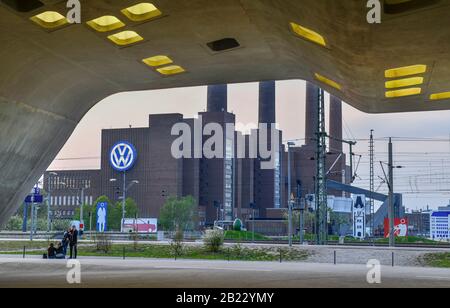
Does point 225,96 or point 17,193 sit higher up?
point 225,96

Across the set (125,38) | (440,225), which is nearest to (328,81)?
(125,38)

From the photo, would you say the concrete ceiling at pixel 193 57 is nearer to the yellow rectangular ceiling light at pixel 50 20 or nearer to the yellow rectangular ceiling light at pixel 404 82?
the yellow rectangular ceiling light at pixel 50 20

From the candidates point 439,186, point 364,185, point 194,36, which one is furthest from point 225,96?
point 194,36

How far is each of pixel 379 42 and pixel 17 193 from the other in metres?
14.0

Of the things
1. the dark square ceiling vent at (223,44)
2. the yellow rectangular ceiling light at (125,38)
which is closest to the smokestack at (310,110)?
the dark square ceiling vent at (223,44)

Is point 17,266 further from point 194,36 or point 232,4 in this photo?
point 232,4

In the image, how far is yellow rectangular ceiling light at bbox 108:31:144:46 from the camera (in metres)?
17.7

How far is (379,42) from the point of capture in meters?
14.6

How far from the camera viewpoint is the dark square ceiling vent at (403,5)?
12.4 metres

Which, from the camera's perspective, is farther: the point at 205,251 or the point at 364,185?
the point at 364,185

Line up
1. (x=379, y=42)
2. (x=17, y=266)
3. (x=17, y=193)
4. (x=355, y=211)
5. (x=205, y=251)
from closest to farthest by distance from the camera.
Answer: (x=379, y=42) → (x=17, y=193) → (x=17, y=266) → (x=205, y=251) → (x=355, y=211)

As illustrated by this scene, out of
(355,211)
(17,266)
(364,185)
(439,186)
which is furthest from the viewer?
(364,185)

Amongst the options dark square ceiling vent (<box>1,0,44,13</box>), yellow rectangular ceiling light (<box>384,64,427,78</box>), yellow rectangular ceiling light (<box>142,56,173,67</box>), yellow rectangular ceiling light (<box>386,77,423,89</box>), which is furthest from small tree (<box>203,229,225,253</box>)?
dark square ceiling vent (<box>1,0,44,13</box>)

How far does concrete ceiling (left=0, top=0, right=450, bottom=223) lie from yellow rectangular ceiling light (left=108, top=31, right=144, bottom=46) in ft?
0.82
